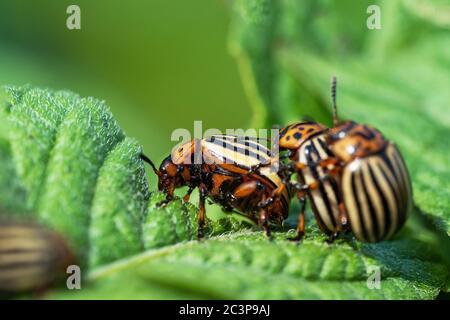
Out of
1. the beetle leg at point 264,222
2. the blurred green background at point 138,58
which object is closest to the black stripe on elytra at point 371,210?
the beetle leg at point 264,222

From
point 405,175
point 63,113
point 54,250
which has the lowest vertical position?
point 54,250

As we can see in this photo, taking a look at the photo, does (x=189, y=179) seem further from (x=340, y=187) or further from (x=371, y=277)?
(x=371, y=277)

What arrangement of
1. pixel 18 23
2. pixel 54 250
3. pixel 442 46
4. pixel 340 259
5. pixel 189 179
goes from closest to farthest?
pixel 54 250
pixel 340 259
pixel 189 179
pixel 442 46
pixel 18 23

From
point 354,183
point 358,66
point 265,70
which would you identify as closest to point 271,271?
point 354,183

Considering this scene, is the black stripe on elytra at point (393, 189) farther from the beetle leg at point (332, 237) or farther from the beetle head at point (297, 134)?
the beetle head at point (297, 134)

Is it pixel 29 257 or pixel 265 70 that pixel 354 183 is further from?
pixel 265 70
